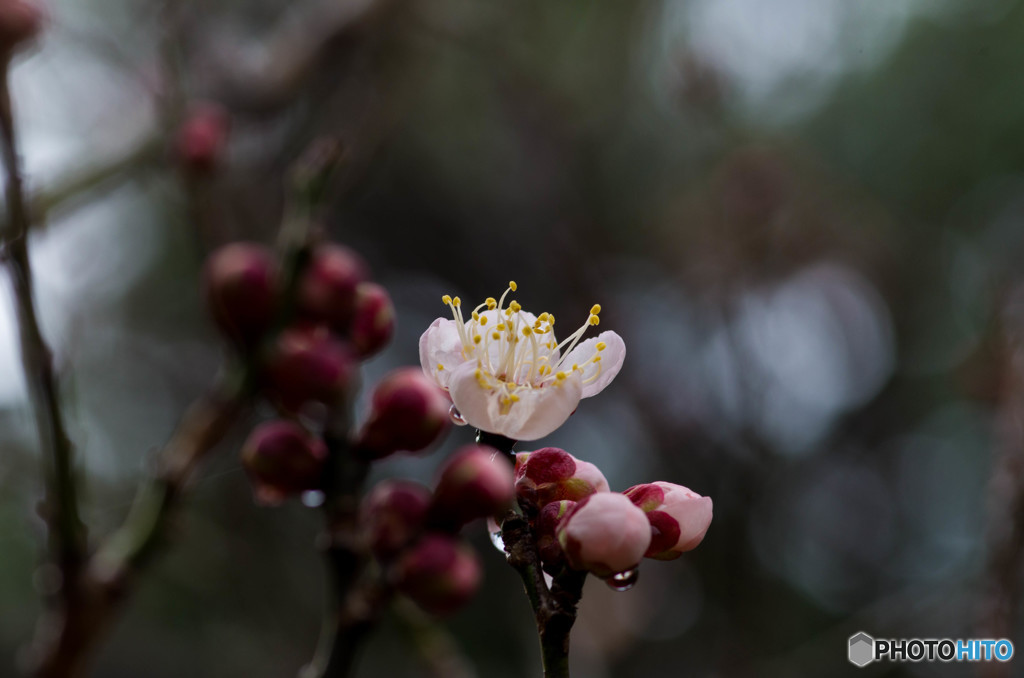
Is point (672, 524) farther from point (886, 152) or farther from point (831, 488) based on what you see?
point (886, 152)

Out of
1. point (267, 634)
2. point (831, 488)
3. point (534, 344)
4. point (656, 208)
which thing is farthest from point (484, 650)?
point (534, 344)

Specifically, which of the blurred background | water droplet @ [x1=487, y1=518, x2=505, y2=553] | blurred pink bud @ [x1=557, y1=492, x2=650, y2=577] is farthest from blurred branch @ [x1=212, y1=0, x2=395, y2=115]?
blurred pink bud @ [x1=557, y1=492, x2=650, y2=577]

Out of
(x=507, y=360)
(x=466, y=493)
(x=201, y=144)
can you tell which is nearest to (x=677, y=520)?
(x=507, y=360)

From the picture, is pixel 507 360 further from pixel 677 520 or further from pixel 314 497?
pixel 314 497

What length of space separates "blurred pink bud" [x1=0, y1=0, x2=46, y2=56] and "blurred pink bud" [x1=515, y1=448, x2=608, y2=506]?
690 millimetres

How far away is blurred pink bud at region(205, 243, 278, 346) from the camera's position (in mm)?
497

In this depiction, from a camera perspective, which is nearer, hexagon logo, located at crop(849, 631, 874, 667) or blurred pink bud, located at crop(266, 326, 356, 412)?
blurred pink bud, located at crop(266, 326, 356, 412)

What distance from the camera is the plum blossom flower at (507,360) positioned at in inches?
41.0

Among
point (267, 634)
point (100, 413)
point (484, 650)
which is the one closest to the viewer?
point (267, 634)

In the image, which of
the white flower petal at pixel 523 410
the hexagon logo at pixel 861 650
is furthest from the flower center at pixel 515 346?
the hexagon logo at pixel 861 650

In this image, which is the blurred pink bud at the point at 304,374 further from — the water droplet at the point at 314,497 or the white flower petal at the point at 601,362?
the white flower petal at the point at 601,362

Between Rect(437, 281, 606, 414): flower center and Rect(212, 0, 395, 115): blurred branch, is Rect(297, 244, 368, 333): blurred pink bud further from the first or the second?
Rect(212, 0, 395, 115): blurred branch

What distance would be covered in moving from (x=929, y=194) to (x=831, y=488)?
8.00 ft

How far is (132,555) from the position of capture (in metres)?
0.53
